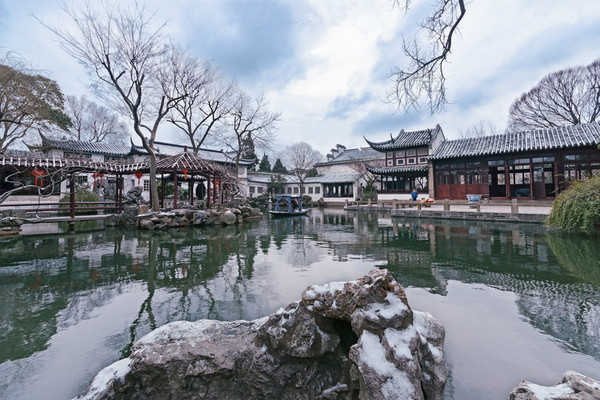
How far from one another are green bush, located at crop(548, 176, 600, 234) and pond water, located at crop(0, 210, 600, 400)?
16.6 inches

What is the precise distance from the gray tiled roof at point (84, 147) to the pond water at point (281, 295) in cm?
→ 1887

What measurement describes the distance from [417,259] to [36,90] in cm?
2297

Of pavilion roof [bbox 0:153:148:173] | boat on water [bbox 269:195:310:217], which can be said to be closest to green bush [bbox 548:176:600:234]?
boat on water [bbox 269:195:310:217]

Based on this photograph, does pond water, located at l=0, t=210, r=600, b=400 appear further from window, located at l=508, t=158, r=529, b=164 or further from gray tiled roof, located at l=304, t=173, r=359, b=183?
gray tiled roof, located at l=304, t=173, r=359, b=183

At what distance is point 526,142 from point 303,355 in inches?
839

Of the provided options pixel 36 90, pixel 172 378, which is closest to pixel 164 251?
pixel 172 378

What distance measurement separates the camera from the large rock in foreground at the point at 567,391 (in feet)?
5.25

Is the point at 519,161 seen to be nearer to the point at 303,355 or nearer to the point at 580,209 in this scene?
the point at 580,209

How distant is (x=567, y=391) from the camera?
1684 mm

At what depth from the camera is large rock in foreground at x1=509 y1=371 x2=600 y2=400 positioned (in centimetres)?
160

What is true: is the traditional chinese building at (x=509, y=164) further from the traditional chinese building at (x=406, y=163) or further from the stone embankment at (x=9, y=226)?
the stone embankment at (x=9, y=226)

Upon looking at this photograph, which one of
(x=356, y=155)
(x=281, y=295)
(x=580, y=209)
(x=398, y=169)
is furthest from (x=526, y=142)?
(x=356, y=155)

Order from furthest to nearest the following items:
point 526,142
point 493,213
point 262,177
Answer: point 262,177
point 526,142
point 493,213

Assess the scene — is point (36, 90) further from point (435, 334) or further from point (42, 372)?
point (435, 334)
